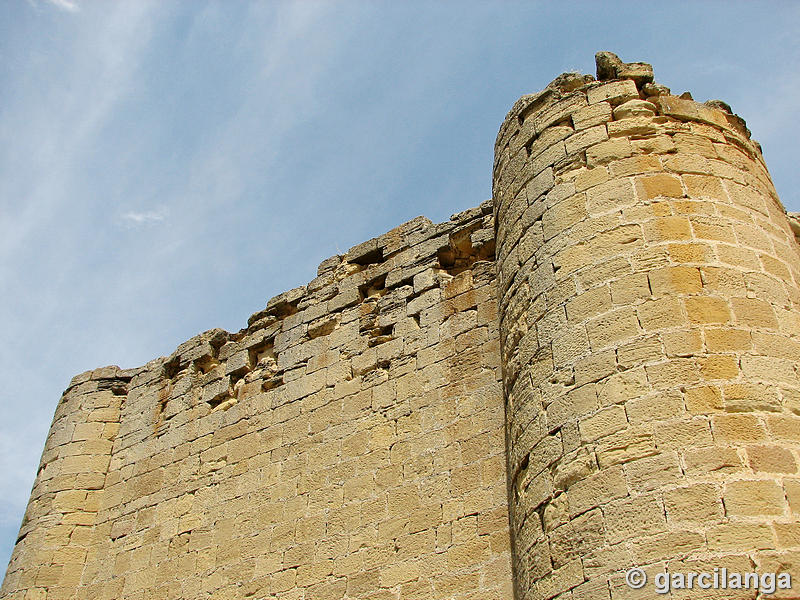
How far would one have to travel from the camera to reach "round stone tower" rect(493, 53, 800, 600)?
4.15 m

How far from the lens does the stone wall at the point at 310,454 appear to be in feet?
19.7

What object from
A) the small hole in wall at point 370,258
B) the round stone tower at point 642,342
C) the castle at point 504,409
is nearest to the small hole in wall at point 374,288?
the castle at point 504,409

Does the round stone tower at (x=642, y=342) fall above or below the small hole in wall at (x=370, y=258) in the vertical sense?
below

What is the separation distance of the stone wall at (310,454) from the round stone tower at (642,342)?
573 millimetres

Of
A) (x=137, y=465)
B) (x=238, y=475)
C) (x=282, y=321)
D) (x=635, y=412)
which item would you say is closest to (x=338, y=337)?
(x=282, y=321)

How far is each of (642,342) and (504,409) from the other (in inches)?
57.9

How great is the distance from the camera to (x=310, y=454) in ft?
23.1

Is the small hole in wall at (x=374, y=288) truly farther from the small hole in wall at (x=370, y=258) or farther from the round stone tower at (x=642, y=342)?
the round stone tower at (x=642, y=342)

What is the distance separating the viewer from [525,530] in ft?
16.1

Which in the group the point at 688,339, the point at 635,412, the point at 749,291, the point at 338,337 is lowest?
the point at 635,412

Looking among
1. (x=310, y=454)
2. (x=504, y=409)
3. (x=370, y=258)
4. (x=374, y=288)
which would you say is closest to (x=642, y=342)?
(x=504, y=409)

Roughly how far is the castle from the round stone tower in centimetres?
1

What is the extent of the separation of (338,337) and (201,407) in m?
1.56

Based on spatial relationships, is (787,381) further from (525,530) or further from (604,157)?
(604,157)
